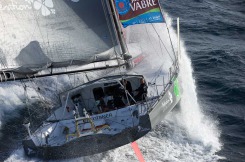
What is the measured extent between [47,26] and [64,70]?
1.46 meters

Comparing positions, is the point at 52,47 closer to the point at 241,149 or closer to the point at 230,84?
the point at 241,149

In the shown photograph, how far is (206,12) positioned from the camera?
87.6 ft

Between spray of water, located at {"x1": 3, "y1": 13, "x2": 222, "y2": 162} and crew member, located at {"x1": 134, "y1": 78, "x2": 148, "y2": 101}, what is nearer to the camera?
spray of water, located at {"x1": 3, "y1": 13, "x2": 222, "y2": 162}

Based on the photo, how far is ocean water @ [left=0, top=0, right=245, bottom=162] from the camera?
554 inches

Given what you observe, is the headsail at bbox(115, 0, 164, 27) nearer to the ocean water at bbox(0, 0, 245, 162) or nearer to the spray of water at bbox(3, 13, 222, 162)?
the spray of water at bbox(3, 13, 222, 162)

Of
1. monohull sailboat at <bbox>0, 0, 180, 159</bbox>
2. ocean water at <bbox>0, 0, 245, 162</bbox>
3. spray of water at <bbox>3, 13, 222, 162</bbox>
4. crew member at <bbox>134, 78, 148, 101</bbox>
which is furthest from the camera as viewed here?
crew member at <bbox>134, 78, 148, 101</bbox>

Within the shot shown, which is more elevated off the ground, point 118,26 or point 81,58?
point 118,26

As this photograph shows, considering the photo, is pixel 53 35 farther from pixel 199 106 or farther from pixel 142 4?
pixel 199 106

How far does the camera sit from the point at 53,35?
44.2ft

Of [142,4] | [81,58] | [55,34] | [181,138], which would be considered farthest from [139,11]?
[181,138]

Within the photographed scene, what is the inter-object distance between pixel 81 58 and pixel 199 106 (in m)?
5.53

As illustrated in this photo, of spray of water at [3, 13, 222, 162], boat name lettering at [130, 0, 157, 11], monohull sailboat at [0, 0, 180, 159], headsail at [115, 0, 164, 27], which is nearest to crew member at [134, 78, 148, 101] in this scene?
monohull sailboat at [0, 0, 180, 159]

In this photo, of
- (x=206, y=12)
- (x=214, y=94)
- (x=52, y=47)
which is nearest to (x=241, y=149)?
(x=214, y=94)

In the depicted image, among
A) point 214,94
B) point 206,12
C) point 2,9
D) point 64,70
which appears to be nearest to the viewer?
point 2,9
